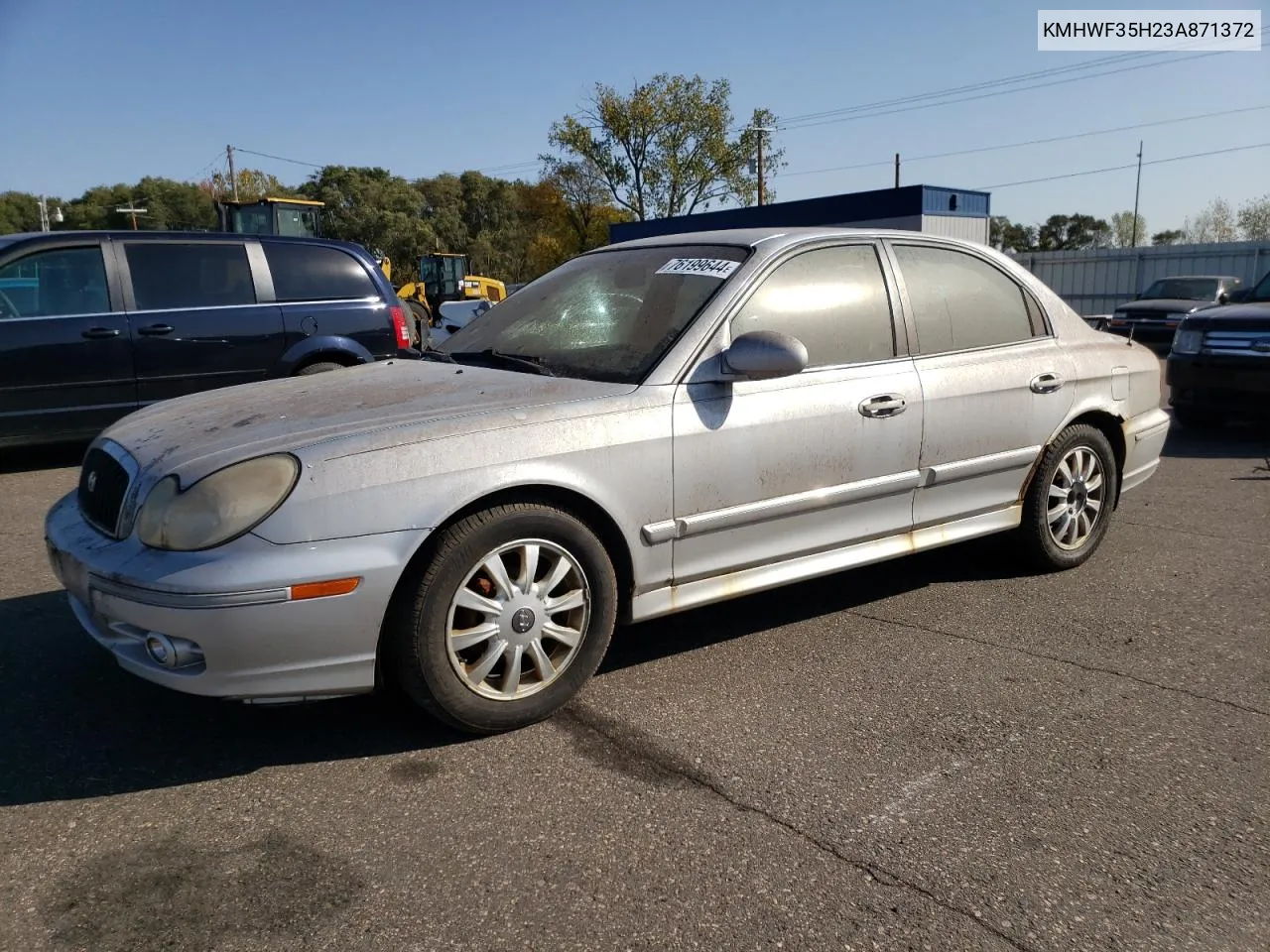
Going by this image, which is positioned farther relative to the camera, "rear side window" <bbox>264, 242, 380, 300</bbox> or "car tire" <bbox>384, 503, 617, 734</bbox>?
"rear side window" <bbox>264, 242, 380, 300</bbox>

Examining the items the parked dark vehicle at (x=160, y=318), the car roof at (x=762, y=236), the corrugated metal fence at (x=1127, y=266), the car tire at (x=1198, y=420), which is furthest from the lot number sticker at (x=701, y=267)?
the corrugated metal fence at (x=1127, y=266)

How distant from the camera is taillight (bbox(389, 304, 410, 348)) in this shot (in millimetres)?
8492

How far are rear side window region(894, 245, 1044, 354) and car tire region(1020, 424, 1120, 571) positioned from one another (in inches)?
22.5

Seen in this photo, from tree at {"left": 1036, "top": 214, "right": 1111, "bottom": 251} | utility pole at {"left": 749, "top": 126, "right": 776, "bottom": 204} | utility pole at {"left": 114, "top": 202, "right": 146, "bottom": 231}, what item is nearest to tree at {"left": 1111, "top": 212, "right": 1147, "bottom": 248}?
tree at {"left": 1036, "top": 214, "right": 1111, "bottom": 251}

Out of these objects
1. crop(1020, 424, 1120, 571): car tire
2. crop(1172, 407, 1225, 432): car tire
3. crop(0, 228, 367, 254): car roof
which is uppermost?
crop(0, 228, 367, 254): car roof

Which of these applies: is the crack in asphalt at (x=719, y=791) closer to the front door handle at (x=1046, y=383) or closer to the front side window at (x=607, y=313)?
the front side window at (x=607, y=313)

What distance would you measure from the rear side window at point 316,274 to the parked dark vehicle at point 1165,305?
13.7m

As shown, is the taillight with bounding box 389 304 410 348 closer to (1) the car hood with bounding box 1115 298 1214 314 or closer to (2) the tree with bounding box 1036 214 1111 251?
(1) the car hood with bounding box 1115 298 1214 314

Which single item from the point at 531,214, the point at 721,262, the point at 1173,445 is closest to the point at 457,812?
the point at 721,262

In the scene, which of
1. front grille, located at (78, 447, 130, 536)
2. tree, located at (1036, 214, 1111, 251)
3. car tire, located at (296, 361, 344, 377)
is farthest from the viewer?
tree, located at (1036, 214, 1111, 251)

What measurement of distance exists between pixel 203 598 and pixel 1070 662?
296 cm

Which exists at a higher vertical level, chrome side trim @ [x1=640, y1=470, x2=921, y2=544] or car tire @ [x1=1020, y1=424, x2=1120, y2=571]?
chrome side trim @ [x1=640, y1=470, x2=921, y2=544]

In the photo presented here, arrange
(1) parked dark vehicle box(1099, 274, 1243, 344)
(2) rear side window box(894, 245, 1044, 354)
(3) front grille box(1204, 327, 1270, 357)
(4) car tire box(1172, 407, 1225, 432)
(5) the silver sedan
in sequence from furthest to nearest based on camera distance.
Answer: (1) parked dark vehicle box(1099, 274, 1243, 344), (4) car tire box(1172, 407, 1225, 432), (3) front grille box(1204, 327, 1270, 357), (2) rear side window box(894, 245, 1044, 354), (5) the silver sedan

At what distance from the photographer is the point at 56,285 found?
7305 millimetres
